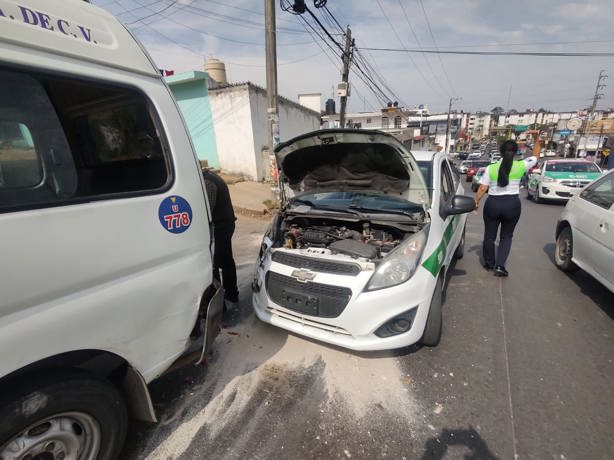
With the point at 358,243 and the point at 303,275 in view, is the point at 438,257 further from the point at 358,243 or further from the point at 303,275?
the point at 303,275

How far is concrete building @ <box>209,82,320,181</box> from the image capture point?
1094 centimetres

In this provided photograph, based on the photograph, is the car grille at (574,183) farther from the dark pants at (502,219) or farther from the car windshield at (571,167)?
the dark pants at (502,219)

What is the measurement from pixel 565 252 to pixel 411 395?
12.0 feet

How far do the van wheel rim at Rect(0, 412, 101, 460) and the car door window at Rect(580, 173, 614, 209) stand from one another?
15.9 feet

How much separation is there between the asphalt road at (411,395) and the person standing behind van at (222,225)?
42cm

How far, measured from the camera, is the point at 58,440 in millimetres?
1403

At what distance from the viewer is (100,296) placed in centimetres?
140

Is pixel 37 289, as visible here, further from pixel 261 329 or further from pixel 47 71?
pixel 261 329

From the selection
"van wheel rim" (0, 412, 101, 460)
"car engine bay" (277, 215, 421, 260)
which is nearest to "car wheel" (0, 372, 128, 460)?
"van wheel rim" (0, 412, 101, 460)

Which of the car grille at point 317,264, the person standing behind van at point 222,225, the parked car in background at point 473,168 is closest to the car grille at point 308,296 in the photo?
the car grille at point 317,264

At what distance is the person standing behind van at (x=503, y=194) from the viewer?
12.3 feet

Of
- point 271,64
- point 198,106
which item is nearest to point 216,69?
point 198,106

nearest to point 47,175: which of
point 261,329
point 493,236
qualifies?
point 261,329

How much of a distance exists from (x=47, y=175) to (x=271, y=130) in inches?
252
